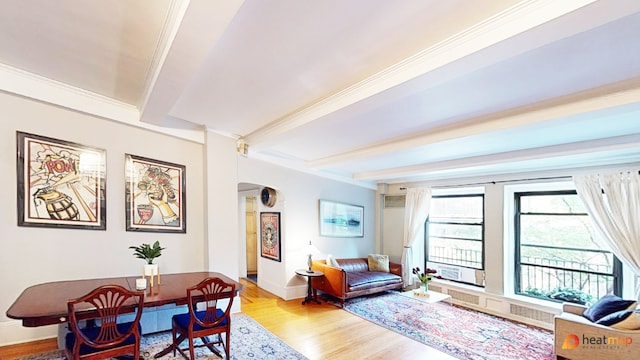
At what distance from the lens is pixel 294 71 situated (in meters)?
2.24

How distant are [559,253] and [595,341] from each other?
2158 mm

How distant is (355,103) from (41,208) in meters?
3.31

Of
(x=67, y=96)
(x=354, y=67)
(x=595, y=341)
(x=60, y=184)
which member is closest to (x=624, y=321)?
(x=595, y=341)

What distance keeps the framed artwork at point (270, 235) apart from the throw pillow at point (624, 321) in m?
4.40

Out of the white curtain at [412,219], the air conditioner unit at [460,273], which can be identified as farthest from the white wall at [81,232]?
the air conditioner unit at [460,273]

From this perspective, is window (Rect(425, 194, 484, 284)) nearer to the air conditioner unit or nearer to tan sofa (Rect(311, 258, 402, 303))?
the air conditioner unit

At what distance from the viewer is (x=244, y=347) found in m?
3.15

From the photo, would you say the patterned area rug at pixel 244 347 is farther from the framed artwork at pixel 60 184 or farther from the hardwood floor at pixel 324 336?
the framed artwork at pixel 60 184

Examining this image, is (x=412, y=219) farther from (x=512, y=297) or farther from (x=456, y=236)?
(x=512, y=297)

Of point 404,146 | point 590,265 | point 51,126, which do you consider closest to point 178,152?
point 51,126

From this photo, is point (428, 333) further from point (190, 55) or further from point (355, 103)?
point (190, 55)

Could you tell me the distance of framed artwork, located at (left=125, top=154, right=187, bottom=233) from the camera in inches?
Result: 137

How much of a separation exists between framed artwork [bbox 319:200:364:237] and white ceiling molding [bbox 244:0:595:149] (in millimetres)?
3199

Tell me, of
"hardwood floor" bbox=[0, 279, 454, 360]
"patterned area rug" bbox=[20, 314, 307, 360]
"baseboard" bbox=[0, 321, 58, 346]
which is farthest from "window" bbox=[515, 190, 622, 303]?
"baseboard" bbox=[0, 321, 58, 346]
